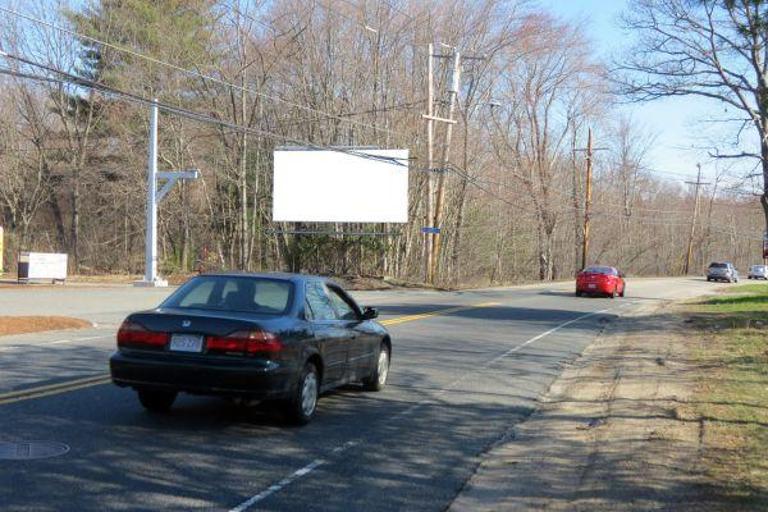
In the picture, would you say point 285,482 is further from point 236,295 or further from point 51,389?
point 51,389

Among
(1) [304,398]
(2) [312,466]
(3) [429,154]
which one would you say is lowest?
(2) [312,466]

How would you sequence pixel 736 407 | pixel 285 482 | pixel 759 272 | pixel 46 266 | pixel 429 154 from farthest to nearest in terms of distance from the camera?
pixel 759 272 → pixel 429 154 → pixel 46 266 → pixel 736 407 → pixel 285 482

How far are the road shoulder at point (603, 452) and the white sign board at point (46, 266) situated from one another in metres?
26.9

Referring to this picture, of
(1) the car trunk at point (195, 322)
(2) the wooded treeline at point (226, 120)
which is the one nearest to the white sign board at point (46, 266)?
(2) the wooded treeline at point (226, 120)

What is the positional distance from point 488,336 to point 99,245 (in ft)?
130

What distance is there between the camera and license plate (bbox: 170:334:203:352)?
7.86m

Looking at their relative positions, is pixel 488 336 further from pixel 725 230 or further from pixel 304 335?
pixel 725 230

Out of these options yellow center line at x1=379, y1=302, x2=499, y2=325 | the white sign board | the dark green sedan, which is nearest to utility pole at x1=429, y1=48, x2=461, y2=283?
yellow center line at x1=379, y1=302, x2=499, y2=325

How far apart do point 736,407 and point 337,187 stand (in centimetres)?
3551

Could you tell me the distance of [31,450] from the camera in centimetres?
701

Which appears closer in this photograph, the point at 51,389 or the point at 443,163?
the point at 51,389

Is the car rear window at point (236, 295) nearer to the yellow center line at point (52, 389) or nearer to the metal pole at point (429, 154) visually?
the yellow center line at point (52, 389)

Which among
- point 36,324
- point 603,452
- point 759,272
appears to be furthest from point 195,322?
point 759,272

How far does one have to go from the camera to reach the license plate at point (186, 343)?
7859 mm
